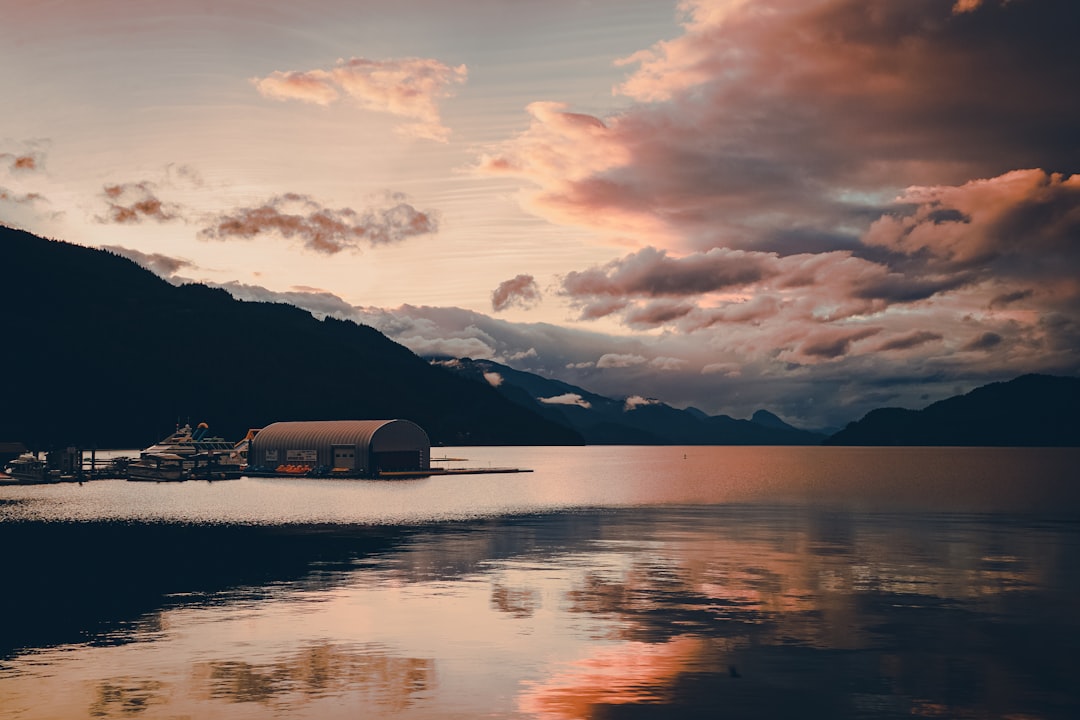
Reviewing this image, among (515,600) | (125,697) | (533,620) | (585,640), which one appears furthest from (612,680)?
(515,600)

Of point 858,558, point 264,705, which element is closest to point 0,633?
point 264,705

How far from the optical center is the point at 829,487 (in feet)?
640

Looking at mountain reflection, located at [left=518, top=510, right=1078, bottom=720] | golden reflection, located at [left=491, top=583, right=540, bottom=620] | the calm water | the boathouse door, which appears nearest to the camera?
mountain reflection, located at [left=518, top=510, right=1078, bottom=720]

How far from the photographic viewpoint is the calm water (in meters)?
30.7

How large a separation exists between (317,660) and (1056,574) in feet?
160

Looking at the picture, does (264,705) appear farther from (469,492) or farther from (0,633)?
(469,492)

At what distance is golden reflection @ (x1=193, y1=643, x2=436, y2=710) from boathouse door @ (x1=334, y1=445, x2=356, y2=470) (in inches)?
6195

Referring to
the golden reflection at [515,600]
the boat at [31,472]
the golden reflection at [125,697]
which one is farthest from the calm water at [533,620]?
the boat at [31,472]

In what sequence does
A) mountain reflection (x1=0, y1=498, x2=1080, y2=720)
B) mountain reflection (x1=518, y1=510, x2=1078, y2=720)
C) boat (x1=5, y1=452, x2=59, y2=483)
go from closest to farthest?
1. mountain reflection (x1=0, y1=498, x2=1080, y2=720)
2. mountain reflection (x1=518, y1=510, x2=1078, y2=720)
3. boat (x1=5, y1=452, x2=59, y2=483)

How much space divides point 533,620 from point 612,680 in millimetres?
11585

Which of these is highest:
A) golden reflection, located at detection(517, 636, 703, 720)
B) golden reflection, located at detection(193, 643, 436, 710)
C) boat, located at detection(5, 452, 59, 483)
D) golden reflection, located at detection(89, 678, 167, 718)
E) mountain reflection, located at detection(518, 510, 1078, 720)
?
boat, located at detection(5, 452, 59, 483)

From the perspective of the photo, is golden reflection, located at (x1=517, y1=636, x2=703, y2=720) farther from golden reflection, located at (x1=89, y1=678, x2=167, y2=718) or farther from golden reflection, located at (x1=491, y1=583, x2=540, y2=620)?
golden reflection, located at (x1=89, y1=678, x2=167, y2=718)

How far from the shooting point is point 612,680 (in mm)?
33000

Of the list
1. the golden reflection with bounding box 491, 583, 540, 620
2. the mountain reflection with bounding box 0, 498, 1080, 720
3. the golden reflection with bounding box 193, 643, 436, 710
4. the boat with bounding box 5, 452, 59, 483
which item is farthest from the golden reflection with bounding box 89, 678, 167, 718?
the boat with bounding box 5, 452, 59, 483
